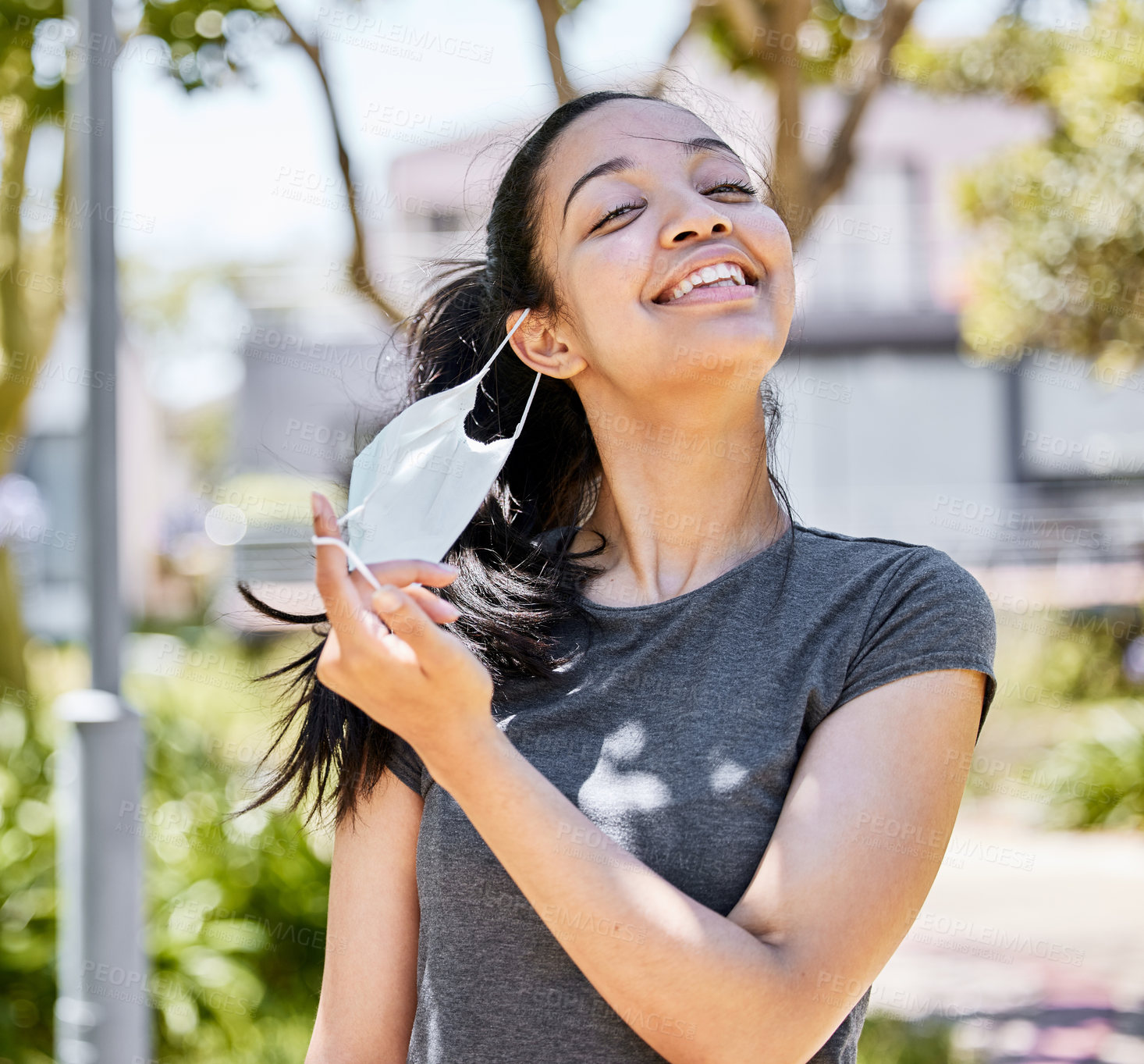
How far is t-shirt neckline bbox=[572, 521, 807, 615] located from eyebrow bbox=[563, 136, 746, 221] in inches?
20.8

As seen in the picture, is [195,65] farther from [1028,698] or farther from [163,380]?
[163,380]

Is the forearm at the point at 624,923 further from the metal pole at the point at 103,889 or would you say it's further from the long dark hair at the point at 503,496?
the metal pole at the point at 103,889

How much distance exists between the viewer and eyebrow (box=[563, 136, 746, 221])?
5.79ft

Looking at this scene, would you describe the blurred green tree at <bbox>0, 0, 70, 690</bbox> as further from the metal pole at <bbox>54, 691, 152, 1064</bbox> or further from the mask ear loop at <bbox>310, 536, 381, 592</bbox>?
the mask ear loop at <bbox>310, 536, 381, 592</bbox>

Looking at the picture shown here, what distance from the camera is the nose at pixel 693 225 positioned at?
165cm

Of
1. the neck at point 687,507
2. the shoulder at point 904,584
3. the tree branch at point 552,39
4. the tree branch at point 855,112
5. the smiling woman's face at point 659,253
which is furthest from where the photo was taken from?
the tree branch at point 855,112

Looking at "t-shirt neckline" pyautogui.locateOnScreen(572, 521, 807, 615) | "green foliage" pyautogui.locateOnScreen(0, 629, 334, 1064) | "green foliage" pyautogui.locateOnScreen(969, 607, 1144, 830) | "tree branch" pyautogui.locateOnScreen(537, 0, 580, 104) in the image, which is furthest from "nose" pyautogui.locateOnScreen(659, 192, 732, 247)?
"green foliage" pyautogui.locateOnScreen(969, 607, 1144, 830)

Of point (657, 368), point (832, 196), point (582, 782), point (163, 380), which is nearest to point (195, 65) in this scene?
point (832, 196)

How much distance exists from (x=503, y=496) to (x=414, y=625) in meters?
0.80

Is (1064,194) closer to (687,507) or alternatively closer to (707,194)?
(707,194)

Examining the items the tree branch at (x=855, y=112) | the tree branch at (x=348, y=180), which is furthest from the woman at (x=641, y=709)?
the tree branch at (x=855, y=112)

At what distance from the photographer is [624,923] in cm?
125

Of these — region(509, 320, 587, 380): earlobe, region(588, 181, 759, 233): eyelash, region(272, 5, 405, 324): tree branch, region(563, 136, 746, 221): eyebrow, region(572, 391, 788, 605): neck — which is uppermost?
region(272, 5, 405, 324): tree branch

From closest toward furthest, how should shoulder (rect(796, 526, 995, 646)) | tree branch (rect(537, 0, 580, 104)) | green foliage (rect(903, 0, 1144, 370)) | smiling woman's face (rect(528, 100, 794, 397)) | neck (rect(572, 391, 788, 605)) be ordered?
shoulder (rect(796, 526, 995, 646)) < smiling woman's face (rect(528, 100, 794, 397)) < neck (rect(572, 391, 788, 605)) < tree branch (rect(537, 0, 580, 104)) < green foliage (rect(903, 0, 1144, 370))
